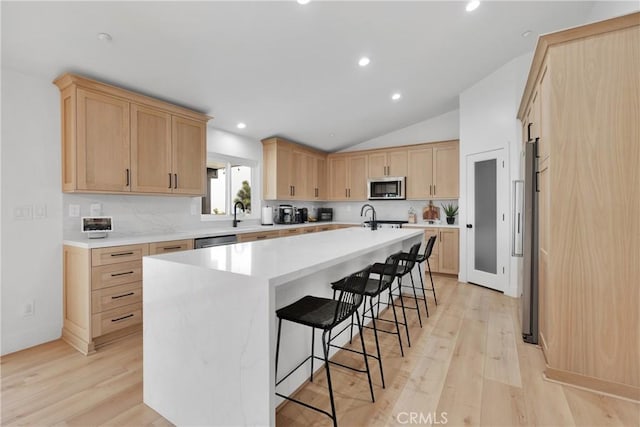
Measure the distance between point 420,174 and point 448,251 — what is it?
1.47m

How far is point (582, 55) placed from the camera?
1.88m

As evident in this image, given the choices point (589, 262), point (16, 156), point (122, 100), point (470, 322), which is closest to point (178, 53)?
point (122, 100)

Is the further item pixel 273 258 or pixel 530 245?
pixel 530 245

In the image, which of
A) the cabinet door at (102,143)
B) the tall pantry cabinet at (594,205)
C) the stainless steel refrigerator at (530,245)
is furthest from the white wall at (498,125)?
the cabinet door at (102,143)

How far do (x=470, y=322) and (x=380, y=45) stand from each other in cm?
294

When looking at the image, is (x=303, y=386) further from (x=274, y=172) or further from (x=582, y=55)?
(x=274, y=172)

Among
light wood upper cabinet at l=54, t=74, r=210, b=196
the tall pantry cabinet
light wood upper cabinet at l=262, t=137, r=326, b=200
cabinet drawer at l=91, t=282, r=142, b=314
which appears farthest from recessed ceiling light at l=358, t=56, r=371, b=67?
cabinet drawer at l=91, t=282, r=142, b=314

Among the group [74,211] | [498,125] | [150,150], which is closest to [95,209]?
[74,211]

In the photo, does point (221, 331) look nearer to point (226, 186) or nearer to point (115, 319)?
point (115, 319)

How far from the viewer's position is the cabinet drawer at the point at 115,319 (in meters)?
2.48

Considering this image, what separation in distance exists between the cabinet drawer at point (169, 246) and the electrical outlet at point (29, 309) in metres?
0.96

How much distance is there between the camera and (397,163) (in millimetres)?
5742

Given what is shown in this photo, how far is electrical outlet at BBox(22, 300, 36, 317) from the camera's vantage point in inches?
98.8

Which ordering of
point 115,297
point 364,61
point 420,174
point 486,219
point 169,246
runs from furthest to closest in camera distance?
point 420,174, point 486,219, point 364,61, point 169,246, point 115,297
